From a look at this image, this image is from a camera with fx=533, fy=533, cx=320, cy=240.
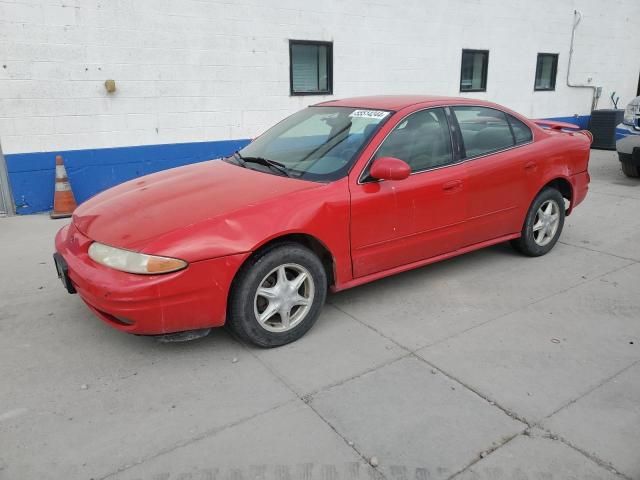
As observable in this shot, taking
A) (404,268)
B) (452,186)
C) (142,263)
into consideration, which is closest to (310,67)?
(452,186)

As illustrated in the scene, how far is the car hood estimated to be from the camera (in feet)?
10.3

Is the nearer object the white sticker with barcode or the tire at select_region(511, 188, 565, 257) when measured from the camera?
the white sticker with barcode

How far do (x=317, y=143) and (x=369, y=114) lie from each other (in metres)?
0.45

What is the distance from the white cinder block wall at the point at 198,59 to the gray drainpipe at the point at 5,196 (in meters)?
0.33

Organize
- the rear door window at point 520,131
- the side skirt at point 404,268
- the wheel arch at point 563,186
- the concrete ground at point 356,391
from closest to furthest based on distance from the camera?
the concrete ground at point 356,391 → the side skirt at point 404,268 → the rear door window at point 520,131 → the wheel arch at point 563,186

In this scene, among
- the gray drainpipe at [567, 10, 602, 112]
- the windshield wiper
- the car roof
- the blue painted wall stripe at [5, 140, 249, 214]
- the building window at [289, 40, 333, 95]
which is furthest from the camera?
the gray drainpipe at [567, 10, 602, 112]

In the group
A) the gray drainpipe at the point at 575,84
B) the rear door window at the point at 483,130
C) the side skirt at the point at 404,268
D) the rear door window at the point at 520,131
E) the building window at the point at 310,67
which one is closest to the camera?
the side skirt at the point at 404,268

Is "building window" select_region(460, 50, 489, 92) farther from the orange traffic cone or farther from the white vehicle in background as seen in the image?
the orange traffic cone

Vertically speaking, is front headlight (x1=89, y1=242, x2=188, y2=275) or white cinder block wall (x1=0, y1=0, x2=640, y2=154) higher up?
white cinder block wall (x1=0, y1=0, x2=640, y2=154)

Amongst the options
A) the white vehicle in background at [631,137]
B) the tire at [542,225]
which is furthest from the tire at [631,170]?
the tire at [542,225]

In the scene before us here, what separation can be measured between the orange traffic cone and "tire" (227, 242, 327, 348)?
4304mm

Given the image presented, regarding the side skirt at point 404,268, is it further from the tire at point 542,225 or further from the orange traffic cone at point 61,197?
the orange traffic cone at point 61,197

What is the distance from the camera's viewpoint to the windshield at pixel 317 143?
3.72 m

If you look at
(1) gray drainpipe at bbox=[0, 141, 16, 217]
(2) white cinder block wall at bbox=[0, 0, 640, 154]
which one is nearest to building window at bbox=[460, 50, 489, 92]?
(2) white cinder block wall at bbox=[0, 0, 640, 154]
